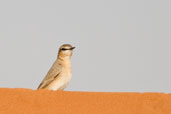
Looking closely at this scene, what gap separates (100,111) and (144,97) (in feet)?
5.79

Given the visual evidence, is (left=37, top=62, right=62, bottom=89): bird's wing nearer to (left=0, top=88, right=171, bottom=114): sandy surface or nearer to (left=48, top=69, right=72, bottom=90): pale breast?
(left=48, top=69, right=72, bottom=90): pale breast

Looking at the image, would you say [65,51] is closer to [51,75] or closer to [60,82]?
[51,75]

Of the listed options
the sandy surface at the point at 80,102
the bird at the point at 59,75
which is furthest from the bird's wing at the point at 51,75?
the sandy surface at the point at 80,102

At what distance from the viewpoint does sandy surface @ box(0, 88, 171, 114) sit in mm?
13867

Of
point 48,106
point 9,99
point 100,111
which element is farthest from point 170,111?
point 9,99

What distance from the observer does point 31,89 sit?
15.2 m

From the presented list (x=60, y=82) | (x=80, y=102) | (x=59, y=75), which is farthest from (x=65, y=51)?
(x=80, y=102)

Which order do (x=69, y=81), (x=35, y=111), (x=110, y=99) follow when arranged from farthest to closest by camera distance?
(x=69, y=81) < (x=110, y=99) < (x=35, y=111)

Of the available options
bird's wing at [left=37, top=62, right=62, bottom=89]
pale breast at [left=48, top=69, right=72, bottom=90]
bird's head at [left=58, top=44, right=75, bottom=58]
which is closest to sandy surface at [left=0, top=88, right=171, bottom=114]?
pale breast at [left=48, top=69, right=72, bottom=90]

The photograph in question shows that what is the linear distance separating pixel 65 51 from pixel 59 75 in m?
1.33

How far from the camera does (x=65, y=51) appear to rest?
1884 centimetres

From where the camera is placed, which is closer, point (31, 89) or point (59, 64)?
point (31, 89)

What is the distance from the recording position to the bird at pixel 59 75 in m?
17.8

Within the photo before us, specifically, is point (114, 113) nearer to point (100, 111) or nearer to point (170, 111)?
point (100, 111)
